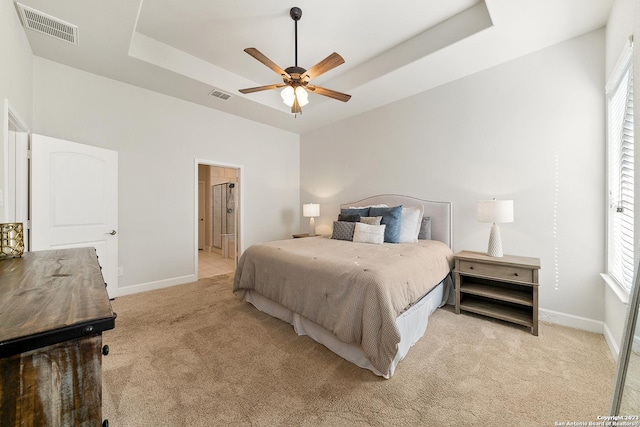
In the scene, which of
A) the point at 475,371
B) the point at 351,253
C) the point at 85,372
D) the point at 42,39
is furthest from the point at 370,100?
the point at 85,372

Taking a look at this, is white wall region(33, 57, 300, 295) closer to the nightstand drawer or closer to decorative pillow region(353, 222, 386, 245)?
decorative pillow region(353, 222, 386, 245)

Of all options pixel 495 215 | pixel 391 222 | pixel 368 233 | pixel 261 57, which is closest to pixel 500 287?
pixel 495 215

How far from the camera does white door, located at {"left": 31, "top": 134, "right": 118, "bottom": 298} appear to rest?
2.59 meters

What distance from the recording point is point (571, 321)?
8.17ft

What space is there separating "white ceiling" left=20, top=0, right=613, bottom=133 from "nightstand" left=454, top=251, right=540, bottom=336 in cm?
221

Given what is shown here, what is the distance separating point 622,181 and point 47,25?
513 cm

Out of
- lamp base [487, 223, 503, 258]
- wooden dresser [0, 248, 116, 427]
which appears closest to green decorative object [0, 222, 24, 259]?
wooden dresser [0, 248, 116, 427]

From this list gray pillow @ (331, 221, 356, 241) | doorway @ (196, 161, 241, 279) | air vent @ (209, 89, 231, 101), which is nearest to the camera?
gray pillow @ (331, 221, 356, 241)

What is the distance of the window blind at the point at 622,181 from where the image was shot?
1.82 metres

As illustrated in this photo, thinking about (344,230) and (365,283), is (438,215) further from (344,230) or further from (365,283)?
(365,283)

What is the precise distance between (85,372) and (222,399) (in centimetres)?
123

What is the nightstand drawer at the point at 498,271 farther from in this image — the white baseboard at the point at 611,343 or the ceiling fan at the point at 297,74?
the ceiling fan at the point at 297,74

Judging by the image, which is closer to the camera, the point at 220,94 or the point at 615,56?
the point at 615,56

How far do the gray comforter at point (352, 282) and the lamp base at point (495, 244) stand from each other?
1.49 ft
